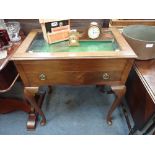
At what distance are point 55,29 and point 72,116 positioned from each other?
2.77ft

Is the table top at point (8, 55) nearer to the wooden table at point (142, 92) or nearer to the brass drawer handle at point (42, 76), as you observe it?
the brass drawer handle at point (42, 76)

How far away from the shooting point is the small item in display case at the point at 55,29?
95cm

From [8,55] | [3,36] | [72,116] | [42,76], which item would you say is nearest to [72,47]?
[42,76]

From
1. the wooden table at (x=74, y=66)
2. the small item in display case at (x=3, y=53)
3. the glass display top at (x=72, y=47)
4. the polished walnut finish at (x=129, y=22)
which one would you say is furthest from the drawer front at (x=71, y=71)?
the polished walnut finish at (x=129, y=22)

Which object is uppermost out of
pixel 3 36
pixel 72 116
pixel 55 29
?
pixel 55 29

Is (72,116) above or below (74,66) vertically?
below

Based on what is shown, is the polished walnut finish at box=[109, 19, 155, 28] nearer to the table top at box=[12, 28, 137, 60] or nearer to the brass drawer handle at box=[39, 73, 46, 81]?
the table top at box=[12, 28, 137, 60]

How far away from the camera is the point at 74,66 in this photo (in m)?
0.90

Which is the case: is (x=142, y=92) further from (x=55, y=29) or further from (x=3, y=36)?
(x=3, y=36)

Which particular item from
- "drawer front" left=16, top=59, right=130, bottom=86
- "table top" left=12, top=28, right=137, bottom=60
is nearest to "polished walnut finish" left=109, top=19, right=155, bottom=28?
"table top" left=12, top=28, right=137, bottom=60

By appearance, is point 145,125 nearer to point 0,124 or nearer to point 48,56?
point 48,56

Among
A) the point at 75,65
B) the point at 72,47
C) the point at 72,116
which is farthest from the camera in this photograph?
the point at 72,116

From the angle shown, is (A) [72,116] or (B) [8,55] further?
(A) [72,116]
